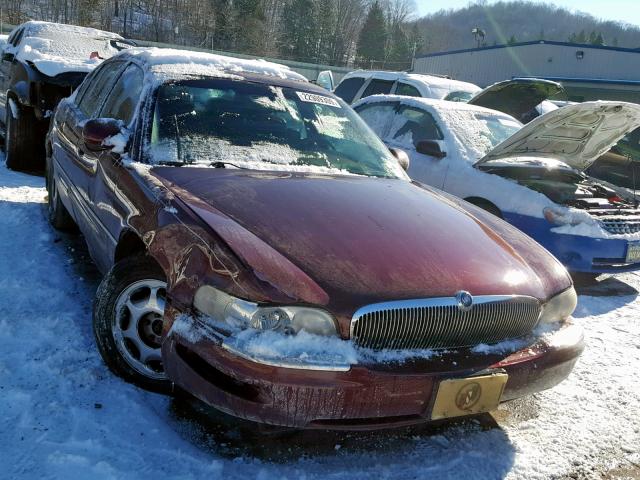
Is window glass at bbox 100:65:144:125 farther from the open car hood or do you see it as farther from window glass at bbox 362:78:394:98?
window glass at bbox 362:78:394:98

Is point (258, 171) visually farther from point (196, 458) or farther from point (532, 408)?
point (532, 408)

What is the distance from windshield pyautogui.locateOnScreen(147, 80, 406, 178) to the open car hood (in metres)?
4.78

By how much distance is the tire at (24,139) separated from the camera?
679cm

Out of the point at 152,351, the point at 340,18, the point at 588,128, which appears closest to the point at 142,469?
the point at 152,351

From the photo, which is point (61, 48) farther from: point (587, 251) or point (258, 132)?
point (587, 251)

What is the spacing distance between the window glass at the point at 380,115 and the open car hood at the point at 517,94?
6.22 ft

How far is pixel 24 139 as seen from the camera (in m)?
6.91

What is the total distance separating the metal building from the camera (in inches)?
1133

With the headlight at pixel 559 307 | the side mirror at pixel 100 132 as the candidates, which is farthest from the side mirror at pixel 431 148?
the side mirror at pixel 100 132

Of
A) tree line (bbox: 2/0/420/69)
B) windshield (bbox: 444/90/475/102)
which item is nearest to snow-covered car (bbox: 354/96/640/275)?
windshield (bbox: 444/90/475/102)

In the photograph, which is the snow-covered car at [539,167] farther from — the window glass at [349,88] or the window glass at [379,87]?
the window glass at [349,88]

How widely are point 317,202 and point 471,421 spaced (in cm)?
126

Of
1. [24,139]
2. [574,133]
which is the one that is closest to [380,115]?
[574,133]

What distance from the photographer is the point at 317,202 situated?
9.27ft
